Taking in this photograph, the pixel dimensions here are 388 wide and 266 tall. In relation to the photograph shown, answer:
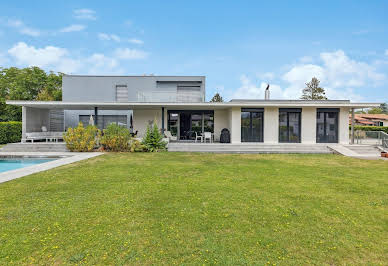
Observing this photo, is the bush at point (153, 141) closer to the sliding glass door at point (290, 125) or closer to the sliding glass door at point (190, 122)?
the sliding glass door at point (190, 122)

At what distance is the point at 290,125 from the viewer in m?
16.9

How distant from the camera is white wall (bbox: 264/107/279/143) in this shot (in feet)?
54.9

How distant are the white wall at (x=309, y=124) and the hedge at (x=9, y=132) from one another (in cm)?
2291

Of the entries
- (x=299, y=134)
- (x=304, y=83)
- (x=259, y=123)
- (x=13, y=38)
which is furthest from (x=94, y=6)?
(x=304, y=83)

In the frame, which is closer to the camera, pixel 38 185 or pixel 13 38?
pixel 38 185

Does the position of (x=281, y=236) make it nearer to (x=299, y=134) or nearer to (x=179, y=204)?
(x=179, y=204)

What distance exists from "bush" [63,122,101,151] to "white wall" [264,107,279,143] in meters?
12.1

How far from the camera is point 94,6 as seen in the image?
2003cm

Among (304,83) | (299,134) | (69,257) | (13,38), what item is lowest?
(69,257)

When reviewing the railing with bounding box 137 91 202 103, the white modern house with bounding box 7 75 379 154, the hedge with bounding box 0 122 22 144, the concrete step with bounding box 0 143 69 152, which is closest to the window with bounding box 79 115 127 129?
the white modern house with bounding box 7 75 379 154

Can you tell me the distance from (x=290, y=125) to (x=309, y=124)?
4.48 ft

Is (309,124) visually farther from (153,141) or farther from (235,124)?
(153,141)

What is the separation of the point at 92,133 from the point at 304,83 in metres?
43.6

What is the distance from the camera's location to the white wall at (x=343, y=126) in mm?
16469
